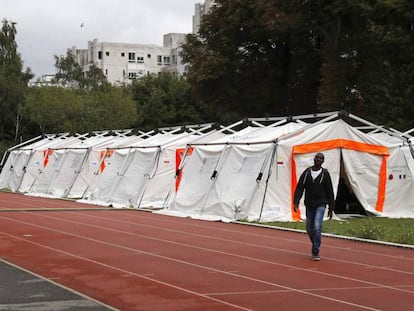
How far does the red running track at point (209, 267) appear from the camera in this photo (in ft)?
30.9

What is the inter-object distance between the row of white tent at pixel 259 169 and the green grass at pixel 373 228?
4.60ft

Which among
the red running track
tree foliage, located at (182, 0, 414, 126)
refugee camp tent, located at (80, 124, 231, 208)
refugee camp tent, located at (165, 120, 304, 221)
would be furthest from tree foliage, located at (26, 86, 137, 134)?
the red running track

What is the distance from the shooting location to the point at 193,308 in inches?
345

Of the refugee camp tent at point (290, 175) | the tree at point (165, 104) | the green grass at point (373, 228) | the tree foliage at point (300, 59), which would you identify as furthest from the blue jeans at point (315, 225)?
the tree at point (165, 104)

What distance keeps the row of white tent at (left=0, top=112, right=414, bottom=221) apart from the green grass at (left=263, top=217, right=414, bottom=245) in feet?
4.60

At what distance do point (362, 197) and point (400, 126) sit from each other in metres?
15.9

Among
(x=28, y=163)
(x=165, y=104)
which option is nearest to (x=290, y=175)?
(x=28, y=163)

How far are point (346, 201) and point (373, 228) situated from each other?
26.2ft

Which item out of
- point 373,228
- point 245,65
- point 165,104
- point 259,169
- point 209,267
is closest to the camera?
point 209,267

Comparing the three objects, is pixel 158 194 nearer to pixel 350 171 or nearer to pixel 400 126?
pixel 350 171

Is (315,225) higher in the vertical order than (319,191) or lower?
lower

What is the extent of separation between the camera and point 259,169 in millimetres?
23344

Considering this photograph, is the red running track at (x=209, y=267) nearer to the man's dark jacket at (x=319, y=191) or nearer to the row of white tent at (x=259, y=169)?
the man's dark jacket at (x=319, y=191)

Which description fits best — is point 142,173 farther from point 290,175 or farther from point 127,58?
point 127,58
